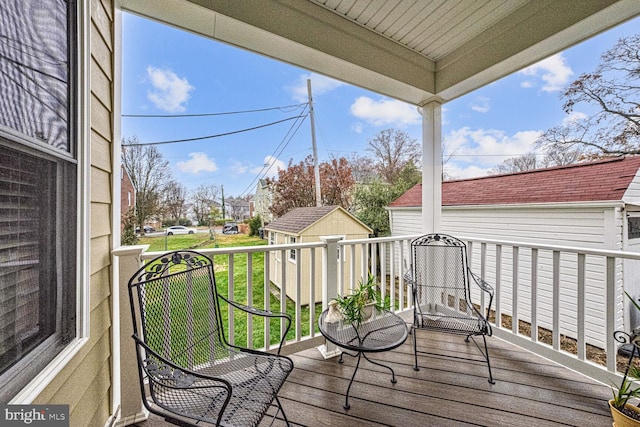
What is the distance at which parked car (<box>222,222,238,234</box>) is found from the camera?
221 cm

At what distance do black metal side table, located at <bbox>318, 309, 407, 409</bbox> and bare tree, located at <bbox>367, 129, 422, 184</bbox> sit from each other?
1572 millimetres

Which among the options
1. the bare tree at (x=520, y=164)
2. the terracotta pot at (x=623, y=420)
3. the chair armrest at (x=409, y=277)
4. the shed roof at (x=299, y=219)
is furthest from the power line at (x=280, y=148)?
the terracotta pot at (x=623, y=420)

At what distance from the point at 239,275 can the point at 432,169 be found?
2.38 metres

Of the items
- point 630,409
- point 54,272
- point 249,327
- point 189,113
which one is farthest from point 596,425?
point 189,113

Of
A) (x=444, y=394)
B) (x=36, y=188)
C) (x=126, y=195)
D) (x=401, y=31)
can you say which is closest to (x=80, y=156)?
(x=36, y=188)

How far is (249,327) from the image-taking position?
82.0 inches

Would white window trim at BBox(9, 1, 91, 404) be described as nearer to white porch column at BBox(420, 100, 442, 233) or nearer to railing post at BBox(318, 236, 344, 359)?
railing post at BBox(318, 236, 344, 359)

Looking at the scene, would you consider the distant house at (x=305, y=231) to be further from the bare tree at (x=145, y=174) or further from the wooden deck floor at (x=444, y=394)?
the bare tree at (x=145, y=174)

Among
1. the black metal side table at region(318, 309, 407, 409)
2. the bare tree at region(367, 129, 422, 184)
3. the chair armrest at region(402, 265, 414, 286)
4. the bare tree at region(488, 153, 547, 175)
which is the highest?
the bare tree at region(367, 129, 422, 184)

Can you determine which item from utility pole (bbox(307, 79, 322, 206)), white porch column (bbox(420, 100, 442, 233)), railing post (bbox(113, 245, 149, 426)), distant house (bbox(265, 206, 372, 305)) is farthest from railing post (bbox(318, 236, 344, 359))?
railing post (bbox(113, 245, 149, 426))

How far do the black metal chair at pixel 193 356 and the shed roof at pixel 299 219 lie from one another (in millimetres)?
790

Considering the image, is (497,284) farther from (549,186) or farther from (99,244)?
(99,244)

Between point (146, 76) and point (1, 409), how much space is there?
86.7 inches

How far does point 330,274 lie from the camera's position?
7.95 feet
